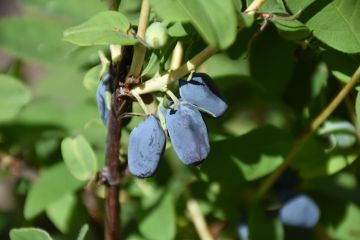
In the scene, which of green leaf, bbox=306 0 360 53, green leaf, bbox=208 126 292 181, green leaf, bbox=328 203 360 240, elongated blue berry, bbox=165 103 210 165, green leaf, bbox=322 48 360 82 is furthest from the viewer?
green leaf, bbox=328 203 360 240

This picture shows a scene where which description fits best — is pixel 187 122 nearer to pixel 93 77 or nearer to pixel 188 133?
pixel 188 133

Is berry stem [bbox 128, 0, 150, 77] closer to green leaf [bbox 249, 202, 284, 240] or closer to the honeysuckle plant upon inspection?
the honeysuckle plant

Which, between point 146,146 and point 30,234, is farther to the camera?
point 30,234

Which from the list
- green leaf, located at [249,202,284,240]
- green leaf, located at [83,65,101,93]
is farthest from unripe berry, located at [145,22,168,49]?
green leaf, located at [249,202,284,240]

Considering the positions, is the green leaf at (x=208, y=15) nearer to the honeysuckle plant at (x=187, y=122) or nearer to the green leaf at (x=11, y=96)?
the honeysuckle plant at (x=187, y=122)

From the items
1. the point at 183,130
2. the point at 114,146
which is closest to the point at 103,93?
the point at 114,146

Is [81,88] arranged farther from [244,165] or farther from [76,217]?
[244,165]
